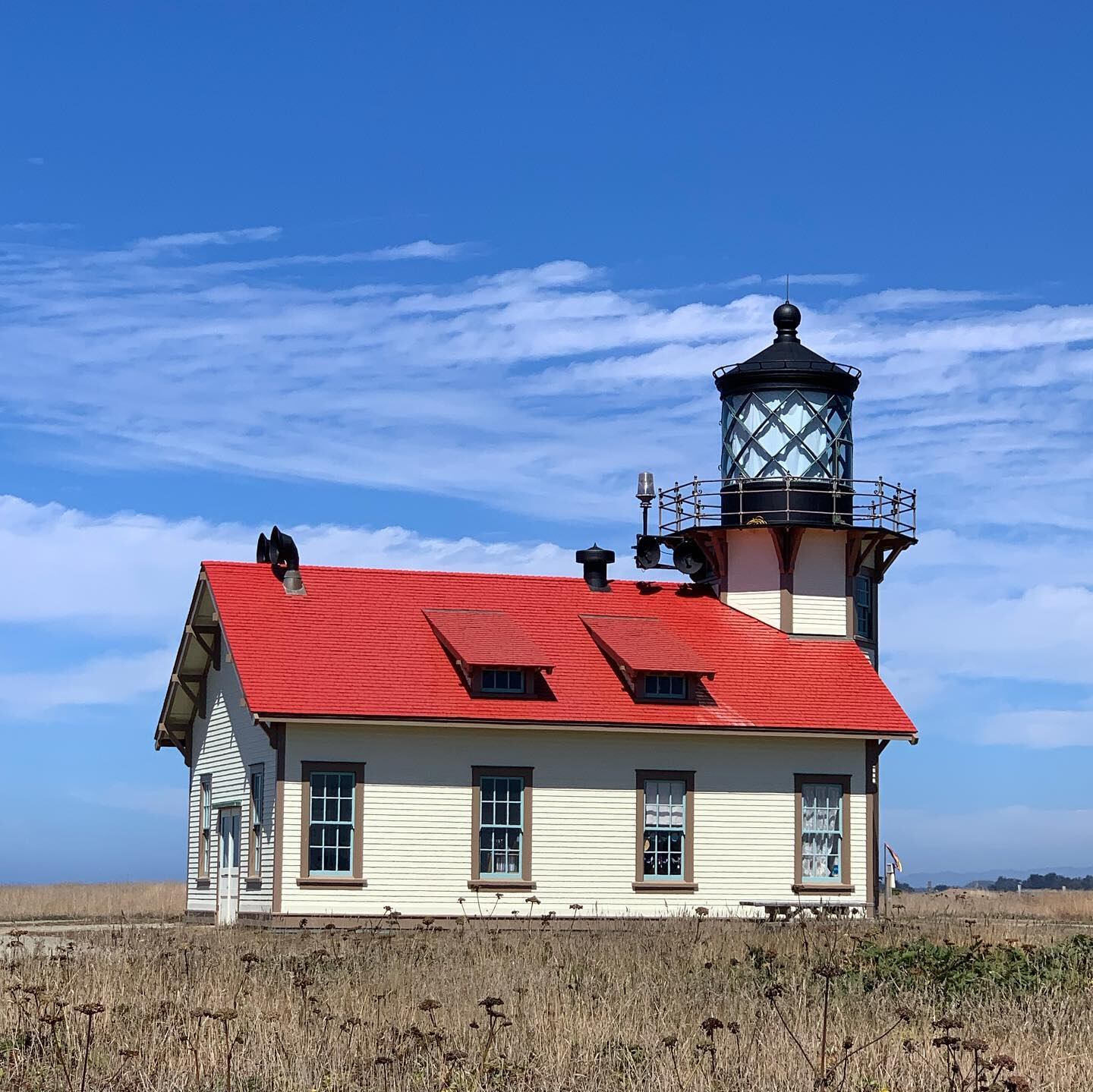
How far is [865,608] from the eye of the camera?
35469 millimetres

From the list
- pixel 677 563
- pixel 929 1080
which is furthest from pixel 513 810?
pixel 929 1080

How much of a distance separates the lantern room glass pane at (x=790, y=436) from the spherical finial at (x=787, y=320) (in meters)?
1.62

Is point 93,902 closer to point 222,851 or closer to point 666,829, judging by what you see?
point 222,851

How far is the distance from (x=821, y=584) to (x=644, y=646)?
14.8ft

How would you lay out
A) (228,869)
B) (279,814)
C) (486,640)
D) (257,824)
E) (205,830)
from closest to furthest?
(279,814) → (257,824) → (486,640) → (228,869) → (205,830)

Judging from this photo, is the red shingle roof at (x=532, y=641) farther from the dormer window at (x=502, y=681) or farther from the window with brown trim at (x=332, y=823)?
the window with brown trim at (x=332, y=823)

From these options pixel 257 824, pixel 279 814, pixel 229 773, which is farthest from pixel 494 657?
pixel 229 773

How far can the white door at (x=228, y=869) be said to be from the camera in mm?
30297

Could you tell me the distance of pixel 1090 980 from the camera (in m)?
17.0

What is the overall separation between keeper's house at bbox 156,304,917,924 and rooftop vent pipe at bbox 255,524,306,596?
0.04 m

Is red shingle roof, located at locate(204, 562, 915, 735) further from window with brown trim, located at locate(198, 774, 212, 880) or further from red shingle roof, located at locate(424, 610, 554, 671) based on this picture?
window with brown trim, located at locate(198, 774, 212, 880)

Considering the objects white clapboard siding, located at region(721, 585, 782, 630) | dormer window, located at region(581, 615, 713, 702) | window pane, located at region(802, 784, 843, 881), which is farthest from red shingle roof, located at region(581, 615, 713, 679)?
window pane, located at region(802, 784, 843, 881)

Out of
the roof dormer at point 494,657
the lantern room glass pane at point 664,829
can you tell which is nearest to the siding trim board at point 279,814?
the roof dormer at point 494,657

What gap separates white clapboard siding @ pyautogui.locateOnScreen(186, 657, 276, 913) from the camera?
95.7 feet
